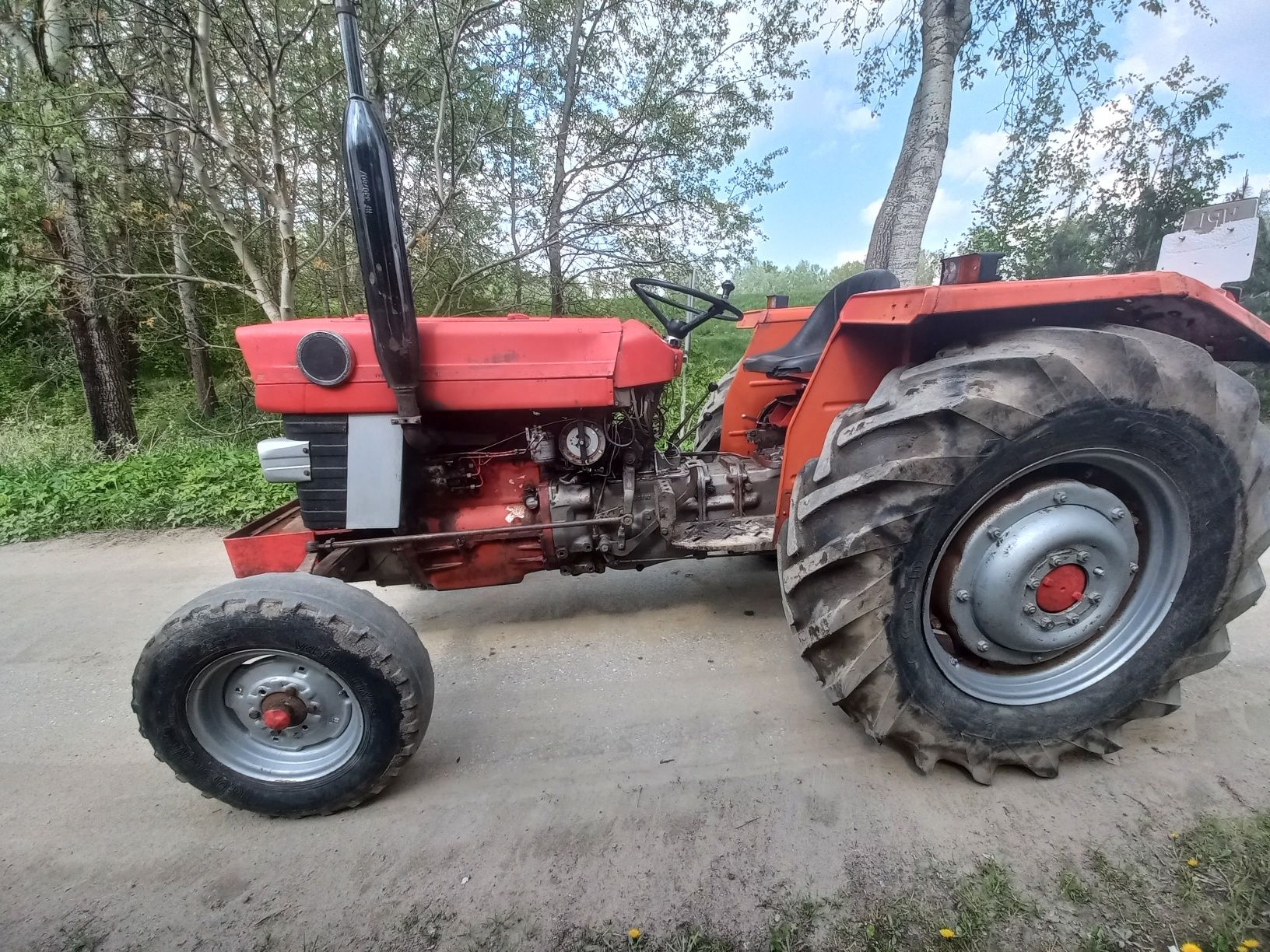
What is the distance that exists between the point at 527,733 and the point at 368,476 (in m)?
0.99

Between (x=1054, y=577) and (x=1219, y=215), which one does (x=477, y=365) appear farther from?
(x=1219, y=215)

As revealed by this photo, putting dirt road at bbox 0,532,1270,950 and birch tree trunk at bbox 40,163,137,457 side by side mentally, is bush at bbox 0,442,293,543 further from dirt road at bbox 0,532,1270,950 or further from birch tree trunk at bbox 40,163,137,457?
dirt road at bbox 0,532,1270,950

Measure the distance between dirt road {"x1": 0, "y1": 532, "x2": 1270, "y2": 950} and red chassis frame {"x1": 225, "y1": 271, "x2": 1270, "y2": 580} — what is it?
2.32ft

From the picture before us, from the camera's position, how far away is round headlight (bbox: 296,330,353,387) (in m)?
1.77

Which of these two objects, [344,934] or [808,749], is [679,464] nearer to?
[808,749]

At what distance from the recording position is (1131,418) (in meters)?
1.44

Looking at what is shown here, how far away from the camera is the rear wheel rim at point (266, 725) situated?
1.55 meters

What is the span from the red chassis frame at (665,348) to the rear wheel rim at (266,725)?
14.3 inches

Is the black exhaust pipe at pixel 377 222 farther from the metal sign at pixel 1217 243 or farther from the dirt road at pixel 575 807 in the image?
the metal sign at pixel 1217 243

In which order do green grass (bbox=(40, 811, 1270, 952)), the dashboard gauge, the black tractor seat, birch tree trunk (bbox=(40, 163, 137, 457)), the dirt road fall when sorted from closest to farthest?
green grass (bbox=(40, 811, 1270, 952)), the dirt road, the dashboard gauge, the black tractor seat, birch tree trunk (bbox=(40, 163, 137, 457))

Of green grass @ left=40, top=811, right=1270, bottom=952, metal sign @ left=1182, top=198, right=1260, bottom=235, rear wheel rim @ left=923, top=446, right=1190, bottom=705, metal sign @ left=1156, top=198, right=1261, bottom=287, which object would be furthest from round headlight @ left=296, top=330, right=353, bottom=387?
metal sign @ left=1182, top=198, right=1260, bottom=235

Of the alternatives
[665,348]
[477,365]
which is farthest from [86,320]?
[665,348]

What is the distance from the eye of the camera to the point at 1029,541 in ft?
5.24

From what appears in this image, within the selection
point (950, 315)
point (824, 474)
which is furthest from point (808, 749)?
point (950, 315)
